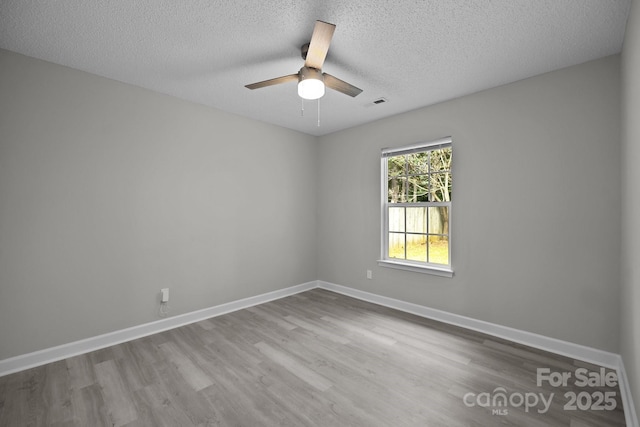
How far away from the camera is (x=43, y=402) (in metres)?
1.92

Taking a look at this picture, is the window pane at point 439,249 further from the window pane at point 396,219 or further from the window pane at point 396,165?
the window pane at point 396,165

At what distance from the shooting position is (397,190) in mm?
3908

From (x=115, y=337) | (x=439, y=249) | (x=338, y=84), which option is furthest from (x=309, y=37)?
(x=115, y=337)

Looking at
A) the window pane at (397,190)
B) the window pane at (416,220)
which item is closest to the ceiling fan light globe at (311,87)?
the window pane at (397,190)

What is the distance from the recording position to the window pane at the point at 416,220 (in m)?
3.62

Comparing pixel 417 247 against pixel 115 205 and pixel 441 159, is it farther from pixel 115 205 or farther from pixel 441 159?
pixel 115 205

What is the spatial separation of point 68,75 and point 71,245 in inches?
60.9

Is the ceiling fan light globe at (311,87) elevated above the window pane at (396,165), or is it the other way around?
the ceiling fan light globe at (311,87)

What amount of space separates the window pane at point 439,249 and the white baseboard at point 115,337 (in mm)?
2346

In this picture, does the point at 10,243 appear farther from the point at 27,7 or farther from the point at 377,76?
the point at 377,76

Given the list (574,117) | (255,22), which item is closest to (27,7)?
(255,22)

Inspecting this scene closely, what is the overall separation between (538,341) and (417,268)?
52.2 inches

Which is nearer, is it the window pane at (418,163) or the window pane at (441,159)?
the window pane at (441,159)

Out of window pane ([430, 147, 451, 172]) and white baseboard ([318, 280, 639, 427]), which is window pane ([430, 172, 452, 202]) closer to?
window pane ([430, 147, 451, 172])
